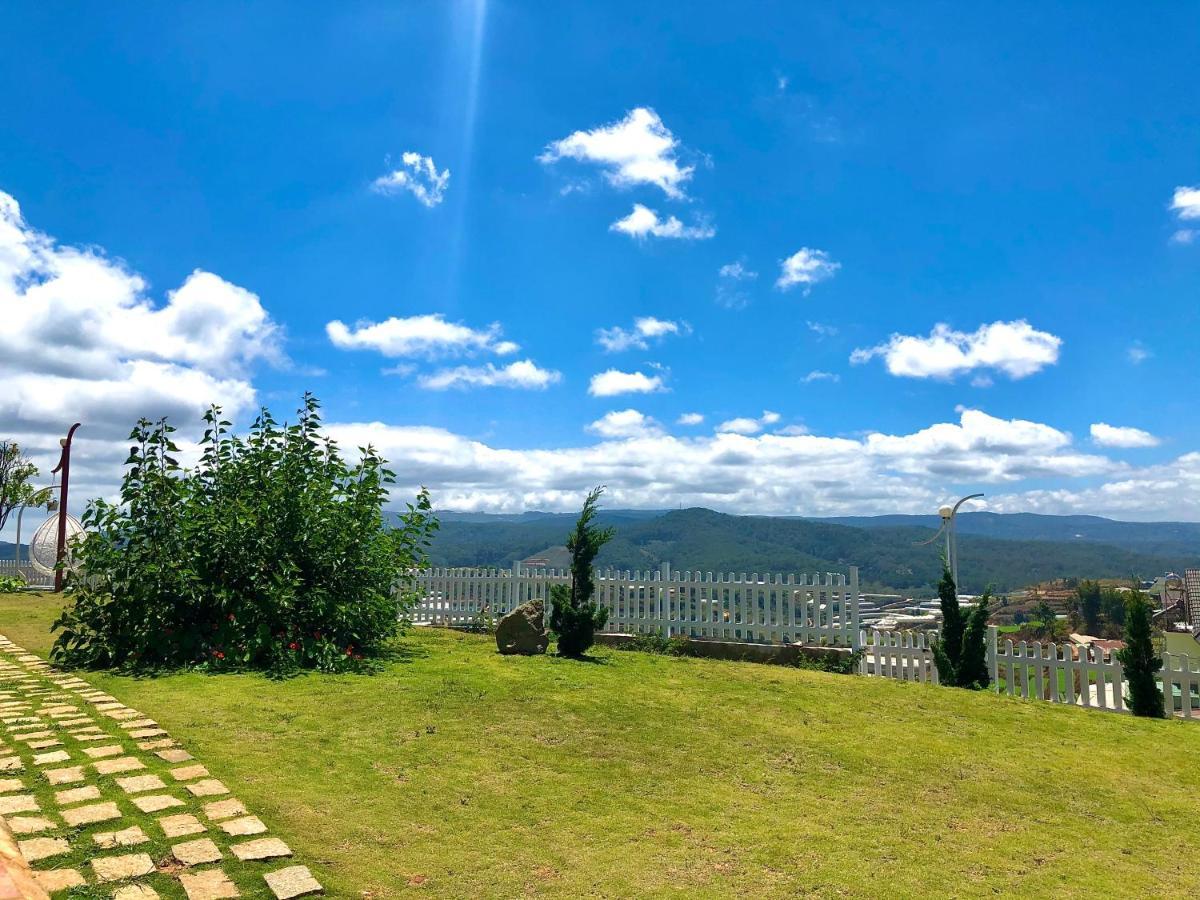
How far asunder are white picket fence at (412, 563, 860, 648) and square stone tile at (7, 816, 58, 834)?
938 centimetres

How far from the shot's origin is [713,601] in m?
12.6

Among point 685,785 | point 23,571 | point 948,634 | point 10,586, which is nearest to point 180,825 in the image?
point 685,785

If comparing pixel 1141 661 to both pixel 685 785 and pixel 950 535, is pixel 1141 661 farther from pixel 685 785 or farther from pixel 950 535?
pixel 685 785

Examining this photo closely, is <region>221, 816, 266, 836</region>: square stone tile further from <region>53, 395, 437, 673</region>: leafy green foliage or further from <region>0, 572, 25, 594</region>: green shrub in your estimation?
<region>0, 572, 25, 594</region>: green shrub

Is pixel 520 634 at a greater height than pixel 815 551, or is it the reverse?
pixel 520 634

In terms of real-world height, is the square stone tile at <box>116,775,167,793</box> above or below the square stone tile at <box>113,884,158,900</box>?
above

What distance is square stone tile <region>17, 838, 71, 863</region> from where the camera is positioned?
336 centimetres

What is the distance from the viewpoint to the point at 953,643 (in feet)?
32.8

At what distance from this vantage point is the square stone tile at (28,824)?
363 cm

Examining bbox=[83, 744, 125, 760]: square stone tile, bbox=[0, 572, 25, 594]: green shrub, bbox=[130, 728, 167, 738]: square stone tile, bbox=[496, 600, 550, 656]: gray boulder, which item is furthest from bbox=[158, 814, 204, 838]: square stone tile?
bbox=[0, 572, 25, 594]: green shrub

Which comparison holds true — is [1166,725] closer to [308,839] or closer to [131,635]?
[308,839]

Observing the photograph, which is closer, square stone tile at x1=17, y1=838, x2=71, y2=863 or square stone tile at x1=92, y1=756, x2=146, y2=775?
square stone tile at x1=17, y1=838, x2=71, y2=863

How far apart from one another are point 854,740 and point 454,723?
3.37 m

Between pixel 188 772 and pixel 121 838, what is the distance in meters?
1.07
